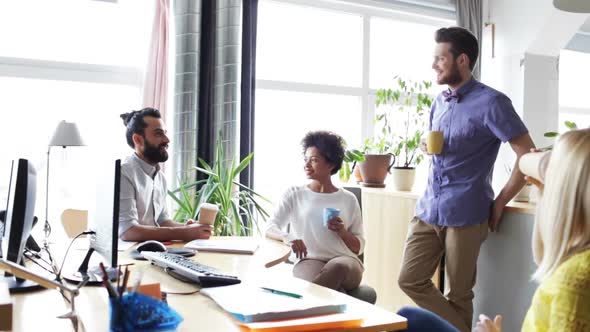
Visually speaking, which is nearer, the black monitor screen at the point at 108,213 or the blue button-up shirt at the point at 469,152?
the black monitor screen at the point at 108,213

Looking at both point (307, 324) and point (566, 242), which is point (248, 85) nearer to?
point (307, 324)

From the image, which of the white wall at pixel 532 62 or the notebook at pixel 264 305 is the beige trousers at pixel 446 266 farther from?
the white wall at pixel 532 62

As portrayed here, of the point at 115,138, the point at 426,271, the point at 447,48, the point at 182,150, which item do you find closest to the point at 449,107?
the point at 447,48

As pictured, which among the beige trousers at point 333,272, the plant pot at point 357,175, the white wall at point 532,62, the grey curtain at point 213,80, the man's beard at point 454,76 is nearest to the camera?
the beige trousers at point 333,272

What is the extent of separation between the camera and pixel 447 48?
2.82 m

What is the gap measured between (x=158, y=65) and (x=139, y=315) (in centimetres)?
339

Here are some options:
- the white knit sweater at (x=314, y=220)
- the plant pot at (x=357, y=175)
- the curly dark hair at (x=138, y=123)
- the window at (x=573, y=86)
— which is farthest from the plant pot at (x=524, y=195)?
the window at (x=573, y=86)

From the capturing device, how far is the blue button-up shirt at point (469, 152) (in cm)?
261

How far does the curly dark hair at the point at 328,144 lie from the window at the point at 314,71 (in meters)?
2.19

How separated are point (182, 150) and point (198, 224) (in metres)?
1.72

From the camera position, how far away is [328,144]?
8.87 feet

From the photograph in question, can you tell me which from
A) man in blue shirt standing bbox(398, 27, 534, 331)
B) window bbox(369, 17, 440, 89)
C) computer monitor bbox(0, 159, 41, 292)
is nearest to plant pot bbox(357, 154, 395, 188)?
man in blue shirt standing bbox(398, 27, 534, 331)

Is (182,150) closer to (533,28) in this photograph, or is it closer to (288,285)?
(288,285)

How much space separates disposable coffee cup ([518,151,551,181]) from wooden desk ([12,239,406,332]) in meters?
0.46
